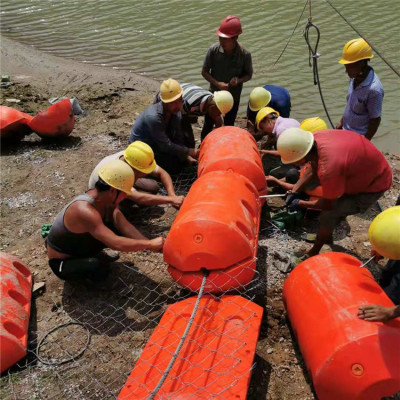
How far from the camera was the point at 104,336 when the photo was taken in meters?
3.42

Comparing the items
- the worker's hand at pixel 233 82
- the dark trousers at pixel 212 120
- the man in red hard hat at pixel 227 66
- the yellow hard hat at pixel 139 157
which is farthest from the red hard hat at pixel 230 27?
the yellow hard hat at pixel 139 157

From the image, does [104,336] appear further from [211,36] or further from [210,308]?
[211,36]

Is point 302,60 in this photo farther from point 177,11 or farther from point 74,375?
point 74,375

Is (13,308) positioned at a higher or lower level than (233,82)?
lower

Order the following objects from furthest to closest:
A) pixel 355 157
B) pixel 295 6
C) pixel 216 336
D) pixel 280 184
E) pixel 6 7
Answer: pixel 6 7 → pixel 295 6 → pixel 280 184 → pixel 355 157 → pixel 216 336

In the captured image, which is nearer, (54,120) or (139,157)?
(139,157)

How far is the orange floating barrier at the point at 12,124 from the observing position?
19.9 ft

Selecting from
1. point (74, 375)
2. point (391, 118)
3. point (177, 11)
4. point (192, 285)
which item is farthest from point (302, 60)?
point (74, 375)

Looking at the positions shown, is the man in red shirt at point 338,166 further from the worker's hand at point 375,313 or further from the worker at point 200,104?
the worker at point 200,104

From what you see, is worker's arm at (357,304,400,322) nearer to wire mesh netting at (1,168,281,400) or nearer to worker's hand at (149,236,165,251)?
wire mesh netting at (1,168,281,400)

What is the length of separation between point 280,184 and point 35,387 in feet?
10.2

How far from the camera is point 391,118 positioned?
7160 mm

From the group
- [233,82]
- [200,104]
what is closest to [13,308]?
[200,104]

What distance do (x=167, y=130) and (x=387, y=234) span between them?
3.24 metres
